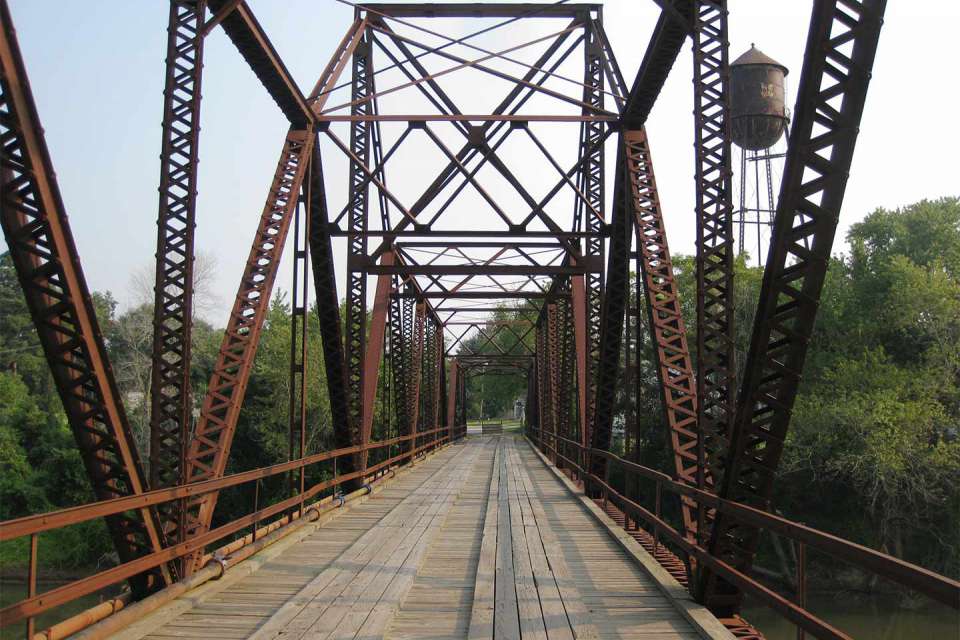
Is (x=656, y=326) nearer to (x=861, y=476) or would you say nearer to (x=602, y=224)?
(x=602, y=224)

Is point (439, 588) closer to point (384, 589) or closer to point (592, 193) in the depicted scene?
point (384, 589)

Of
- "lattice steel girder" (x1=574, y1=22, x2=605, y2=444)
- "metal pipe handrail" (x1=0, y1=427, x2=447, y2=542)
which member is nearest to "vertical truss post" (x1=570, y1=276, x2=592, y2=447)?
"lattice steel girder" (x1=574, y1=22, x2=605, y2=444)

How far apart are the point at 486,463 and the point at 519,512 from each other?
498 inches

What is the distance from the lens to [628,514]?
30.9ft

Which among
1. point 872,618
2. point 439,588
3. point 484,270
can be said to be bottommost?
point 872,618

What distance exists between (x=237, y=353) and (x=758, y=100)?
96.6ft

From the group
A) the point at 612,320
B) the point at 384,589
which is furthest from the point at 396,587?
the point at 612,320

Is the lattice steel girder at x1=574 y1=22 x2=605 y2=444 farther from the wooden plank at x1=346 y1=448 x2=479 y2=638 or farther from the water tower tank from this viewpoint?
the water tower tank

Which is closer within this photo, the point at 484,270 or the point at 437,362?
the point at 484,270

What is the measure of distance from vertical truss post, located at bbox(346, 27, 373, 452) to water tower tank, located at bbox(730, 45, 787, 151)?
21.4 meters

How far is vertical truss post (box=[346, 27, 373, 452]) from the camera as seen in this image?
14508 mm

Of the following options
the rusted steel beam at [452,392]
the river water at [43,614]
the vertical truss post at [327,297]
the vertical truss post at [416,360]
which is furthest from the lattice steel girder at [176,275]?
the rusted steel beam at [452,392]

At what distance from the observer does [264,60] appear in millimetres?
9773

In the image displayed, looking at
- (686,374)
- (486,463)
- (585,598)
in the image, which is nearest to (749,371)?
(585,598)
